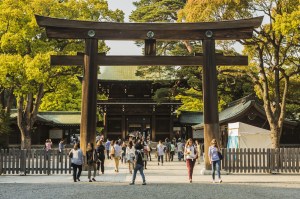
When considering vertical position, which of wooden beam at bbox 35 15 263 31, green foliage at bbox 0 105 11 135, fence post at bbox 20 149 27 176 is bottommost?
fence post at bbox 20 149 27 176

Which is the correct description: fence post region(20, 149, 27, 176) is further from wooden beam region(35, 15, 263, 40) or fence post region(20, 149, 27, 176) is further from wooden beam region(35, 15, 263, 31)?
wooden beam region(35, 15, 263, 31)

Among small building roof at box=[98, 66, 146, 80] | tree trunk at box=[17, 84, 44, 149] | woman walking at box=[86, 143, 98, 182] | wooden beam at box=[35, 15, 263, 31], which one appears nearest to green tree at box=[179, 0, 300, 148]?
wooden beam at box=[35, 15, 263, 31]

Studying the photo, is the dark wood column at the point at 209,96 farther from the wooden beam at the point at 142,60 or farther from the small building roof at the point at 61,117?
the small building roof at the point at 61,117

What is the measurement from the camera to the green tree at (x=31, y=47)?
25203 mm

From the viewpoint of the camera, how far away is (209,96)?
57.8ft

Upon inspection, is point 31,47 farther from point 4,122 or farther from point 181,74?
point 181,74

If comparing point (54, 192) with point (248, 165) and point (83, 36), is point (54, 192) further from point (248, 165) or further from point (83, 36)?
point (248, 165)

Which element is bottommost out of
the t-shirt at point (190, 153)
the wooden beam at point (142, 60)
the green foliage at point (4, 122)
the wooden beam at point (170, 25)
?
the t-shirt at point (190, 153)

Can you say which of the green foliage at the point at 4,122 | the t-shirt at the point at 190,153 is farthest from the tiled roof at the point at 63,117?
the t-shirt at the point at 190,153

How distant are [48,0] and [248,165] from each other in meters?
17.5

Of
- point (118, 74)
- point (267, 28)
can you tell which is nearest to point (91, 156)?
point (267, 28)

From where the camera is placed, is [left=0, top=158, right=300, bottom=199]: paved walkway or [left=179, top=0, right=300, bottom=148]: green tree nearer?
[left=0, top=158, right=300, bottom=199]: paved walkway

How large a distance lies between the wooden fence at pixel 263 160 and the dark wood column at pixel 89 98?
599 cm

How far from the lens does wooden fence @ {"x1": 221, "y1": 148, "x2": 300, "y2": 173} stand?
17641 millimetres
